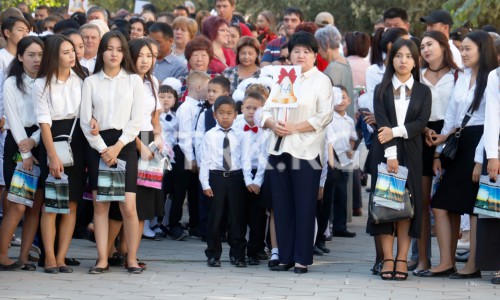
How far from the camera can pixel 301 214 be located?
10.8 meters

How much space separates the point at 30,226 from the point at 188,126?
2.47 meters

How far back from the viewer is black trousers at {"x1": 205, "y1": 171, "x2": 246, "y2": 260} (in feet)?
36.3

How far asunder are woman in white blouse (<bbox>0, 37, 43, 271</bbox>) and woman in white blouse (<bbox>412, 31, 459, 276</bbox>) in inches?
133

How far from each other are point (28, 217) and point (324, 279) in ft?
8.69

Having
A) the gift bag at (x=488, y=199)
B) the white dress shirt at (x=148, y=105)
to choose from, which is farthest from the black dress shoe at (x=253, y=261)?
the gift bag at (x=488, y=199)

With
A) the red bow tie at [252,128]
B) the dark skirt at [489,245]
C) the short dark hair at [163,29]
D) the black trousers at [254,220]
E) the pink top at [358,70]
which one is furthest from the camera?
the pink top at [358,70]

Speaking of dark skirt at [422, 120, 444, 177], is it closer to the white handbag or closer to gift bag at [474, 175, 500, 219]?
Result: gift bag at [474, 175, 500, 219]

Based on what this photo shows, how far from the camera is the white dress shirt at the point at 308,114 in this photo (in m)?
10.7

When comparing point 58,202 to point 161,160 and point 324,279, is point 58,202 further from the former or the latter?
point 324,279

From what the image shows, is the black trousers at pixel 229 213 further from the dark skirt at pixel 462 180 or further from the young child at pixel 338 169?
the dark skirt at pixel 462 180

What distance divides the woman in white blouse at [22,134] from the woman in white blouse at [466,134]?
3507 mm

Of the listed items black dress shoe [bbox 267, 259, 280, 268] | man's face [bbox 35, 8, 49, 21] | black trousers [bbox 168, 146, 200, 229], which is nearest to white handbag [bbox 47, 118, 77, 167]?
black dress shoe [bbox 267, 259, 280, 268]

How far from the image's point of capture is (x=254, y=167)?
1134 cm

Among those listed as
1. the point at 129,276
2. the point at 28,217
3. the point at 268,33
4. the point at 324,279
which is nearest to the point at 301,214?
the point at 324,279
